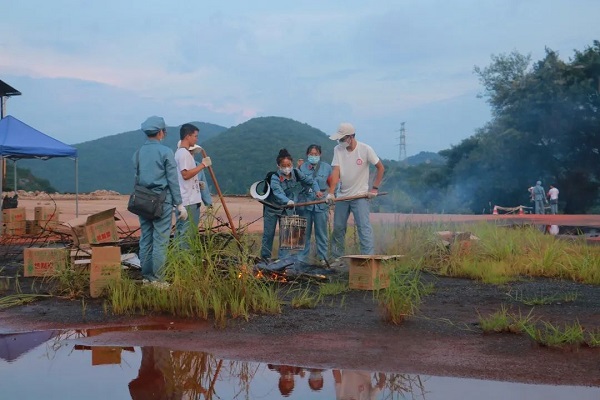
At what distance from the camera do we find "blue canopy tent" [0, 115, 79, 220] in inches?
632

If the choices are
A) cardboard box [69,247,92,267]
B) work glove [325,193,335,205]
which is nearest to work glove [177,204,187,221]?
cardboard box [69,247,92,267]

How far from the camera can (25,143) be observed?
16.3 metres

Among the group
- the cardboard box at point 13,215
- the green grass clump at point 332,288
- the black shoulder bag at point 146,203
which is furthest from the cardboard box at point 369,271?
the cardboard box at point 13,215

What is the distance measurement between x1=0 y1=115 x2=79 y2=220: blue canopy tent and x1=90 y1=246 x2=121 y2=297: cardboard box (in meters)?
8.60

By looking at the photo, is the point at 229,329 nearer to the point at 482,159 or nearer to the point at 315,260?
the point at 315,260

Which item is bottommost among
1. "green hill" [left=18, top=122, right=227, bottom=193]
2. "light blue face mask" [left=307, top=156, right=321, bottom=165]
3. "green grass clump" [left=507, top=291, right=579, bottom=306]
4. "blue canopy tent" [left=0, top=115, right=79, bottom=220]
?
"green grass clump" [left=507, top=291, right=579, bottom=306]

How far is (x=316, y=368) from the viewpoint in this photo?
219 inches

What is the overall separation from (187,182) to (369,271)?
8.53ft

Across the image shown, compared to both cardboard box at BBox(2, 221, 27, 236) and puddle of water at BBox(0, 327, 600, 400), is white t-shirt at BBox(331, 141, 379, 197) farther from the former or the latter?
cardboard box at BBox(2, 221, 27, 236)

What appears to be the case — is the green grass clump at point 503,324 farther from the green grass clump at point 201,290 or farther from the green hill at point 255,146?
the green hill at point 255,146

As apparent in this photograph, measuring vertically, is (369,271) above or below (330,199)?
below

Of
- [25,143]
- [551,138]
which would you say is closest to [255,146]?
[551,138]

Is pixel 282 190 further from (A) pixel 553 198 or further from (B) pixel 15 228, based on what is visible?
(A) pixel 553 198

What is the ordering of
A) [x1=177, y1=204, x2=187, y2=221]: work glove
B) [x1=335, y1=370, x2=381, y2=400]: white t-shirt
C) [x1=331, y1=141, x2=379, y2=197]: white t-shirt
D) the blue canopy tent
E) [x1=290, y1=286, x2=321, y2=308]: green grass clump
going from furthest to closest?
the blue canopy tent, [x1=331, y1=141, x2=379, y2=197]: white t-shirt, [x1=177, y1=204, x2=187, y2=221]: work glove, [x1=290, y1=286, x2=321, y2=308]: green grass clump, [x1=335, y1=370, x2=381, y2=400]: white t-shirt
